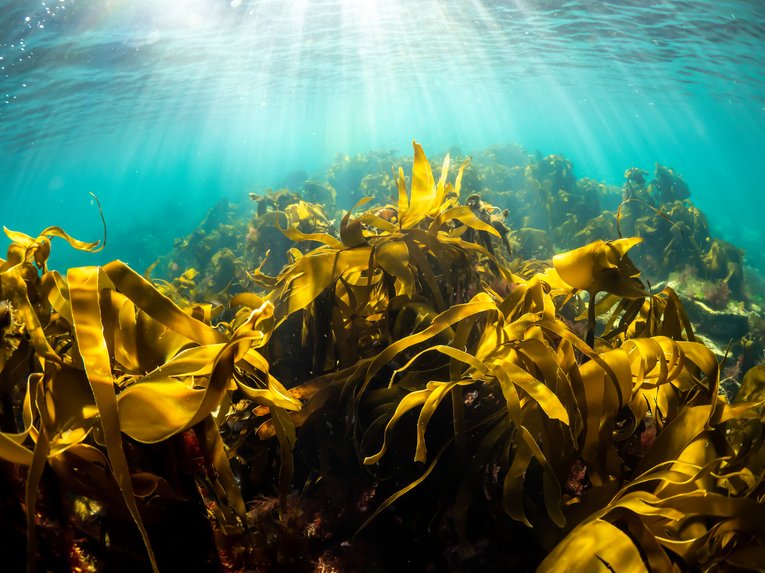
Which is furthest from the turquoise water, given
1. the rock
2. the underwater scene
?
the underwater scene

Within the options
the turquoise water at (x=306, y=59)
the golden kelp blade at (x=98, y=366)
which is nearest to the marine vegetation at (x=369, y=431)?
the golden kelp blade at (x=98, y=366)

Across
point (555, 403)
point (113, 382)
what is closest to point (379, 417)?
point (555, 403)

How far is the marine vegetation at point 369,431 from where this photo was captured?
0.65 m

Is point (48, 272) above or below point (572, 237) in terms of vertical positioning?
above

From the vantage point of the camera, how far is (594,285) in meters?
1.05

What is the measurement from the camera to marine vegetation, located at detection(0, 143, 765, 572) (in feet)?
2.15

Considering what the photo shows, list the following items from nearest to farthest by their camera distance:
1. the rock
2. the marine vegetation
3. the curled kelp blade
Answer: the marine vegetation < the curled kelp blade < the rock

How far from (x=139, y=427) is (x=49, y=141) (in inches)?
1394

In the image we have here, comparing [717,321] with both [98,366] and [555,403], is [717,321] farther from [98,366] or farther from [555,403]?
[98,366]

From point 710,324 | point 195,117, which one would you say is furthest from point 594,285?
point 195,117

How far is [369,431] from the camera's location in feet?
3.23

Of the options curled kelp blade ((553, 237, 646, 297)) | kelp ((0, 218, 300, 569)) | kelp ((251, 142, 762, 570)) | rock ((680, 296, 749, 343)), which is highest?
kelp ((0, 218, 300, 569))

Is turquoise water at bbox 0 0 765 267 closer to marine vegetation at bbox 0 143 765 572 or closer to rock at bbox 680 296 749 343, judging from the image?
rock at bbox 680 296 749 343

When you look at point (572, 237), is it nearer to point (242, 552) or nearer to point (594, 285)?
point (594, 285)
